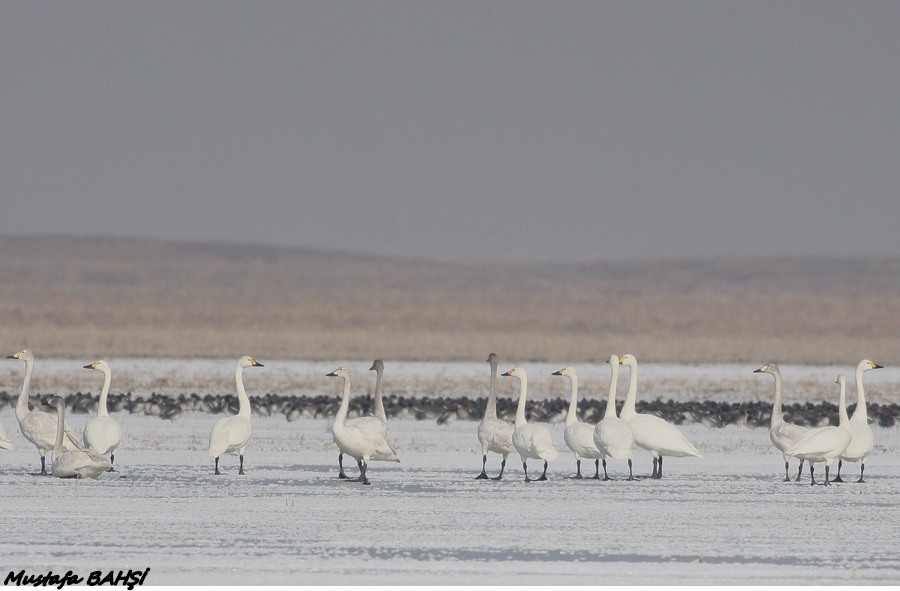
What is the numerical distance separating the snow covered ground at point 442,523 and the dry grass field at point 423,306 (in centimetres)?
2311

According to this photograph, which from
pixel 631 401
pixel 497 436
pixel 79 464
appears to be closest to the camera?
pixel 79 464

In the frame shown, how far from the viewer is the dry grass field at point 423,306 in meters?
43.1

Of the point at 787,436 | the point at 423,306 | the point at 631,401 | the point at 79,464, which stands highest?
the point at 423,306

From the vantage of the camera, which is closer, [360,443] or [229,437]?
[360,443]

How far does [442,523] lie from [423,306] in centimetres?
7594

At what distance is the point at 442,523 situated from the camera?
10203 millimetres

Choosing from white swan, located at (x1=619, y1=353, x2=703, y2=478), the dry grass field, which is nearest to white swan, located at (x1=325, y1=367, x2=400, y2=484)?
white swan, located at (x1=619, y1=353, x2=703, y2=478)

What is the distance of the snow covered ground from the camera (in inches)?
331

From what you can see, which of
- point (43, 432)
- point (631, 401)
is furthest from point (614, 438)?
point (43, 432)

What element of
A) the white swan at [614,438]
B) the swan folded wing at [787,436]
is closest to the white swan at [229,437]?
the white swan at [614,438]

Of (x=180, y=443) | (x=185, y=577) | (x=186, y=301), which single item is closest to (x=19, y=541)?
(x=185, y=577)

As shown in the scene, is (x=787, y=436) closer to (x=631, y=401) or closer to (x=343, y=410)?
(x=631, y=401)

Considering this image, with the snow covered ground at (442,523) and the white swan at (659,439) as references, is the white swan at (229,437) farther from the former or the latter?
the white swan at (659,439)

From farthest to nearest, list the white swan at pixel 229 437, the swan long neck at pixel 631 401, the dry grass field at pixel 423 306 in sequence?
the dry grass field at pixel 423 306, the swan long neck at pixel 631 401, the white swan at pixel 229 437
